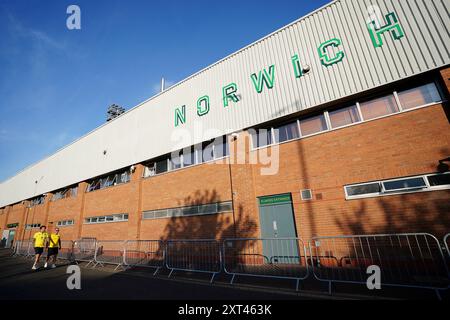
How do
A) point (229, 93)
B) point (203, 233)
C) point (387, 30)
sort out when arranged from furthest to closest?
point (229, 93), point (203, 233), point (387, 30)

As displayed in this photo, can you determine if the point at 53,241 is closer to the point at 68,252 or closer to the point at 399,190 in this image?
the point at 68,252

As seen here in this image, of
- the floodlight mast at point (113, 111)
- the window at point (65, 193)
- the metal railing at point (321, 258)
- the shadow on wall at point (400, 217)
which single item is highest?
the floodlight mast at point (113, 111)

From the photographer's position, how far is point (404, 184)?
689 cm

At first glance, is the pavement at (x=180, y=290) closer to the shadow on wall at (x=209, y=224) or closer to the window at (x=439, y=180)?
the shadow on wall at (x=209, y=224)

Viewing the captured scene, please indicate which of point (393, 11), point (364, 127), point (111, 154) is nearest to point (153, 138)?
point (111, 154)

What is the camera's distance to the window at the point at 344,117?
820 centimetres

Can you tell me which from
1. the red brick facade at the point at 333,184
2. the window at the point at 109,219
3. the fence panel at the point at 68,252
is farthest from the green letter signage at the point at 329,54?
the fence panel at the point at 68,252

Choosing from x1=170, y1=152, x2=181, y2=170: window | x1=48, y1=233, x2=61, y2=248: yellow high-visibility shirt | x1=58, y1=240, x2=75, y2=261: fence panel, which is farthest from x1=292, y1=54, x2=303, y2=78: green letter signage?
x1=58, y1=240, x2=75, y2=261: fence panel

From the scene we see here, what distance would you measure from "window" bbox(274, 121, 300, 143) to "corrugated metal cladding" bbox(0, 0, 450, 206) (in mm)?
692

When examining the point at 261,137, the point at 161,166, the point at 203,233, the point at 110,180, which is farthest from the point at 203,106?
the point at 110,180

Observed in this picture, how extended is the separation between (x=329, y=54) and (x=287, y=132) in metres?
3.35

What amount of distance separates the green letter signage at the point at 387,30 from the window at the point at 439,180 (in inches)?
184
